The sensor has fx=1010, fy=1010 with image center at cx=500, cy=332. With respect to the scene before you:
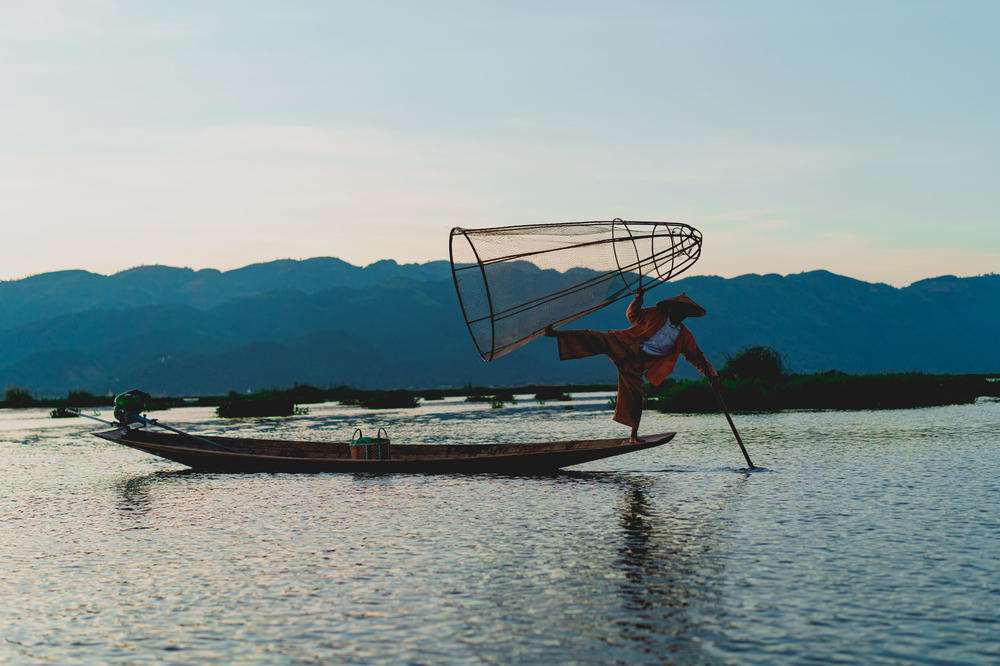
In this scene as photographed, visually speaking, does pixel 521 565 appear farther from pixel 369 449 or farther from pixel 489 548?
pixel 369 449

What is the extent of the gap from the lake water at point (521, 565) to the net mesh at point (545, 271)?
13.8ft

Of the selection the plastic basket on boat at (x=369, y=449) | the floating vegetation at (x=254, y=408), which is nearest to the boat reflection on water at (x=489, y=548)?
the plastic basket on boat at (x=369, y=449)

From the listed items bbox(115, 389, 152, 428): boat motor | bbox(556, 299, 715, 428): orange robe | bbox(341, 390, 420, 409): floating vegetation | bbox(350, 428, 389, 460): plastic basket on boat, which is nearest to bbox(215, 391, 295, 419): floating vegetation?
bbox(341, 390, 420, 409): floating vegetation

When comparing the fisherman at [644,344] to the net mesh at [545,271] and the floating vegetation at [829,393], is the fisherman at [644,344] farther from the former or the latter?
the floating vegetation at [829,393]

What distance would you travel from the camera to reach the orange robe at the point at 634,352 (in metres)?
24.4

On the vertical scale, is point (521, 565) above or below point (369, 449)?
below

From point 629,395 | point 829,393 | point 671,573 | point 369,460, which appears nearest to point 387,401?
point 829,393

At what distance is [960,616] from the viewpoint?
40.2 ft

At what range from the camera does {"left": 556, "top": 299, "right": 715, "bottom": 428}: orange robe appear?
80.2 ft

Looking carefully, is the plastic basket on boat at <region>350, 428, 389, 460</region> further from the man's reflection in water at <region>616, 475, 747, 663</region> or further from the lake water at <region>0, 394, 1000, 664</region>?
the man's reflection in water at <region>616, 475, 747, 663</region>

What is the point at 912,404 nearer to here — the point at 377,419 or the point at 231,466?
the point at 377,419

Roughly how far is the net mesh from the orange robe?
0.98 meters

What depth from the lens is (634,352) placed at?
24.9m

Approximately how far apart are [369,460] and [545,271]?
940cm
